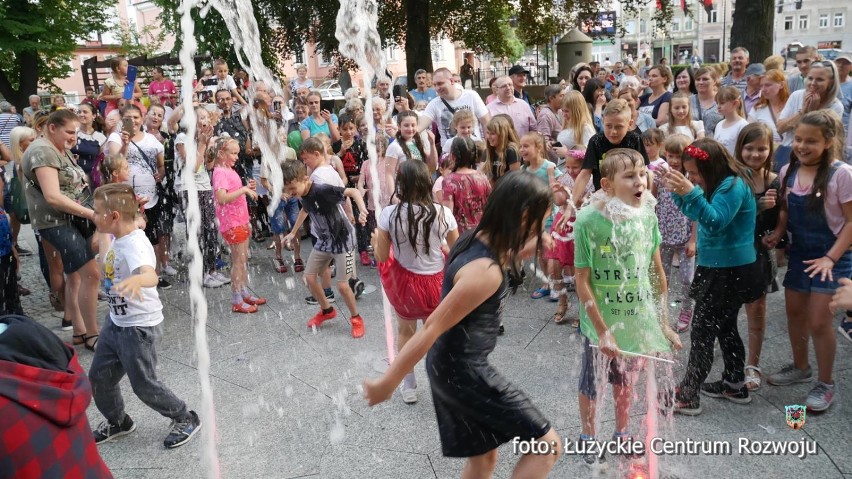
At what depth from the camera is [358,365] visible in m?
4.98

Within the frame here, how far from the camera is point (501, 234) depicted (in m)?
2.61

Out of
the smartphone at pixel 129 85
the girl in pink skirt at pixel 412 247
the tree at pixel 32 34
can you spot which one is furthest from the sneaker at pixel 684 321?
the tree at pixel 32 34

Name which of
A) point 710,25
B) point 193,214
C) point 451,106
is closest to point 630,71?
point 451,106

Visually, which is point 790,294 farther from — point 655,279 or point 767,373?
point 655,279

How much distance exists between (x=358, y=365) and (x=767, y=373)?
294 cm

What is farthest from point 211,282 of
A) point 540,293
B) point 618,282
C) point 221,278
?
point 618,282

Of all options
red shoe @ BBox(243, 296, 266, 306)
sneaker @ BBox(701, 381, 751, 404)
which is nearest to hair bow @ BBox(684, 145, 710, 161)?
sneaker @ BBox(701, 381, 751, 404)

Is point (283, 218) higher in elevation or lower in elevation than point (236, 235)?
lower

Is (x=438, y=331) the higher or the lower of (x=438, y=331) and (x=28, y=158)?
the lower

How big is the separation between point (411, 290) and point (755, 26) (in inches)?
514

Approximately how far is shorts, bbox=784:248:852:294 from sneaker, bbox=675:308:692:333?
1.25 metres

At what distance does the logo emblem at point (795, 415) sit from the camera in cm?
370

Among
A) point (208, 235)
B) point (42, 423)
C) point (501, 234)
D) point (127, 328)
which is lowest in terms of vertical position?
point (208, 235)

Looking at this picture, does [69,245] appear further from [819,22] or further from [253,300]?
[819,22]
